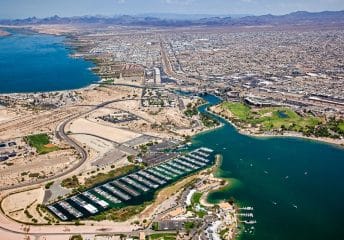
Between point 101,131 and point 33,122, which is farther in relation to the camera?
point 33,122

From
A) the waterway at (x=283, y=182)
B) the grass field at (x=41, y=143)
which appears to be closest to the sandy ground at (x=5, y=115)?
the grass field at (x=41, y=143)

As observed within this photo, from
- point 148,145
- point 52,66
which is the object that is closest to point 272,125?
point 148,145

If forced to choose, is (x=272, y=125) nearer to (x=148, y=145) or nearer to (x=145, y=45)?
(x=148, y=145)

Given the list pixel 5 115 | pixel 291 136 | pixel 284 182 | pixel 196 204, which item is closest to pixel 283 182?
pixel 284 182

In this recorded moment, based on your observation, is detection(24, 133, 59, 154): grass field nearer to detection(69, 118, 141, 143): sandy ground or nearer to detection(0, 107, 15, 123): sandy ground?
detection(69, 118, 141, 143): sandy ground

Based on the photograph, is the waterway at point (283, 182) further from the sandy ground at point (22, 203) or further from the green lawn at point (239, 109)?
the sandy ground at point (22, 203)

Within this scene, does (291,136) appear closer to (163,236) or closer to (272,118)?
(272,118)

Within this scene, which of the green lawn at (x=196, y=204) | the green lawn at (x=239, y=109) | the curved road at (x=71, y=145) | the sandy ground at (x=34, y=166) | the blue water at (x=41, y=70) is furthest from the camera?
the blue water at (x=41, y=70)
